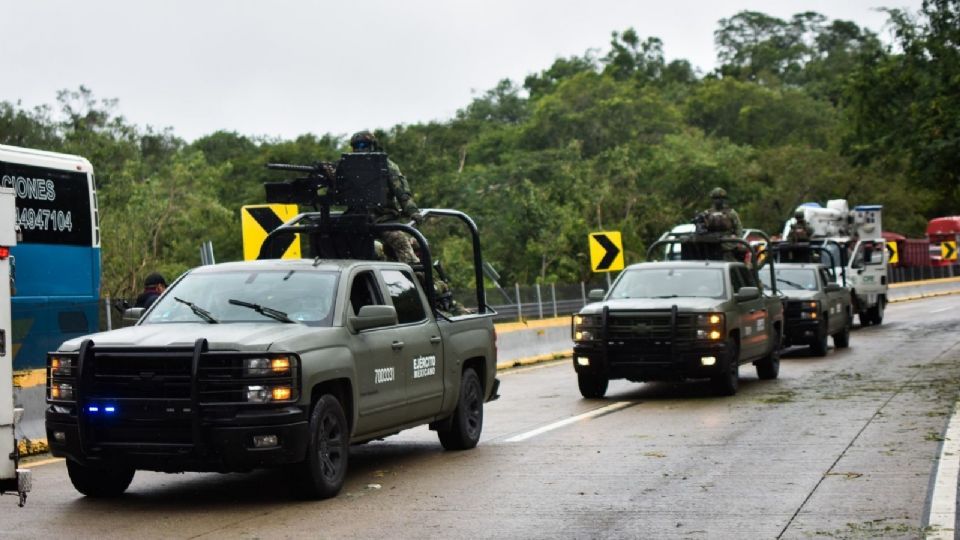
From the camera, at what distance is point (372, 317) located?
10.9 m

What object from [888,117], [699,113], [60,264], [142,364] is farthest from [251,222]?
[699,113]

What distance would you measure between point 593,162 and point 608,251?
149 ft

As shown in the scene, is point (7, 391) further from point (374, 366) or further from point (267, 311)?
point (374, 366)

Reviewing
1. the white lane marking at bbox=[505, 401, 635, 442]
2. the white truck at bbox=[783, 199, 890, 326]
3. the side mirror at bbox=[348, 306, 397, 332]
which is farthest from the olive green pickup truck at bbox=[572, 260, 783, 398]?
the white truck at bbox=[783, 199, 890, 326]

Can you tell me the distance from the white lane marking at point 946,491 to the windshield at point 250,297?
14.9ft

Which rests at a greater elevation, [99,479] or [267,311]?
[267,311]

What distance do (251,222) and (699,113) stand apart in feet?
308

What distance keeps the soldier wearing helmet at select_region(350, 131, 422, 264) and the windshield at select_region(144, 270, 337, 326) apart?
3.00 metres

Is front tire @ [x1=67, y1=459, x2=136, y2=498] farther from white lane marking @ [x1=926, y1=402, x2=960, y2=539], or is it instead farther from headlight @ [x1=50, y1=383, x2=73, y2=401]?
white lane marking @ [x1=926, y1=402, x2=960, y2=539]

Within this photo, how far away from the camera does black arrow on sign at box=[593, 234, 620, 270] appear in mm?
28297

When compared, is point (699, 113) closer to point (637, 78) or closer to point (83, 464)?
point (637, 78)

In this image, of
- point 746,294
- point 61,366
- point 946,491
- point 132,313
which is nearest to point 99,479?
point 61,366

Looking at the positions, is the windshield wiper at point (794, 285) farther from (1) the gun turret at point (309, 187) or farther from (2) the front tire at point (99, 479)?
(2) the front tire at point (99, 479)

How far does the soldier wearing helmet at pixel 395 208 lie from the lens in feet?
47.0
